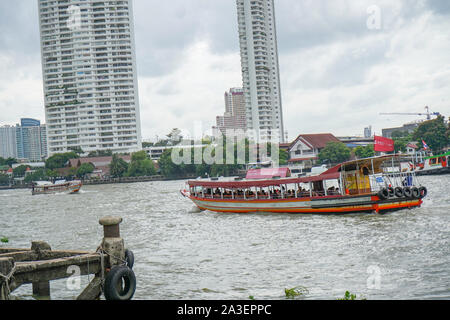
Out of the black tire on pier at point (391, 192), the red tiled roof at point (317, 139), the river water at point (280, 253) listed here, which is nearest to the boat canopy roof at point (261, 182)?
the river water at point (280, 253)

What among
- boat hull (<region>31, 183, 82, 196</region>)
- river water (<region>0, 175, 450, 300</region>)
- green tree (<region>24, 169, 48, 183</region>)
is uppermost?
green tree (<region>24, 169, 48, 183</region>)

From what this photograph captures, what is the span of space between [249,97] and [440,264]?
101097 millimetres

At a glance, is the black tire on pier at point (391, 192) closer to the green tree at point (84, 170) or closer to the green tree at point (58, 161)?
the green tree at point (84, 170)

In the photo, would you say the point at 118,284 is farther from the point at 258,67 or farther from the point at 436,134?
the point at 258,67

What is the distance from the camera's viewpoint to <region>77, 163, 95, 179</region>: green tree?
96.7 m

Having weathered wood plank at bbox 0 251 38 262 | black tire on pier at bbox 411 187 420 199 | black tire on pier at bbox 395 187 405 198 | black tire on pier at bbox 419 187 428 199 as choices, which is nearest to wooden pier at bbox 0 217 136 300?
weathered wood plank at bbox 0 251 38 262

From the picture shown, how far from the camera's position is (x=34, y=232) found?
22.3 m

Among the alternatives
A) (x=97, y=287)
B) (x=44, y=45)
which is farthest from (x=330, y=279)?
(x=44, y=45)

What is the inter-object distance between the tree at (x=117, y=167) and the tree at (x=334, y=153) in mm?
45063

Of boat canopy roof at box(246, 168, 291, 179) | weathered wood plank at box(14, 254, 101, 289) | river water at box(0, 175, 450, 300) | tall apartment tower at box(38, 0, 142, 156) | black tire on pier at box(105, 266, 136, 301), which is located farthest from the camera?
tall apartment tower at box(38, 0, 142, 156)

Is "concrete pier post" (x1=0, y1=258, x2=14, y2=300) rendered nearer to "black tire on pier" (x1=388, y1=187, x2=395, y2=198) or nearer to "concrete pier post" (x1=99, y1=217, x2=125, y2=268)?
"concrete pier post" (x1=99, y1=217, x2=125, y2=268)

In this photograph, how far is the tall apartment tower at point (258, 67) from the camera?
109 m

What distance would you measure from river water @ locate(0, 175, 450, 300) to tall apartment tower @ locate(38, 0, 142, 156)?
92668 millimetres

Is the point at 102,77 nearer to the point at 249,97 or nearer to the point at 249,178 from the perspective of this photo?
the point at 249,97
